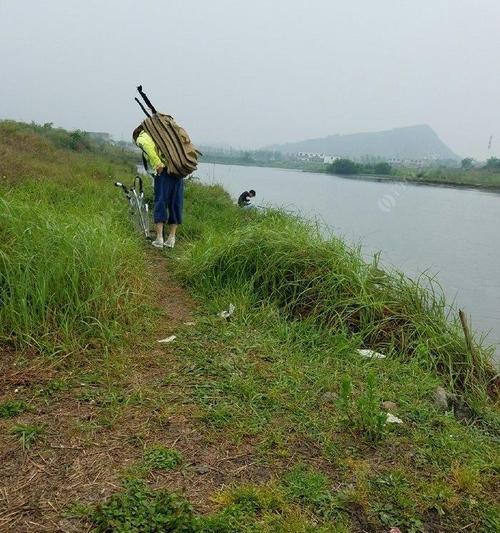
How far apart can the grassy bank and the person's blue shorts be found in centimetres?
95

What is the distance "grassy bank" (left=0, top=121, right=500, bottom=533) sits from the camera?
1.61 metres

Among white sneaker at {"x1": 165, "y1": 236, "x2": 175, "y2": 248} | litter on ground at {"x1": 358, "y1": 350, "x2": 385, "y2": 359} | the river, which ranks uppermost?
white sneaker at {"x1": 165, "y1": 236, "x2": 175, "y2": 248}

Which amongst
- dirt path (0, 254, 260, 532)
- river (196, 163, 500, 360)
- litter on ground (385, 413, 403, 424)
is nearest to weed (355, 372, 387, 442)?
litter on ground (385, 413, 403, 424)

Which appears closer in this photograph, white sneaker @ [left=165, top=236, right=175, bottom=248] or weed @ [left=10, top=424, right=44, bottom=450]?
weed @ [left=10, top=424, right=44, bottom=450]

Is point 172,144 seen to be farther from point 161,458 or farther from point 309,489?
point 309,489

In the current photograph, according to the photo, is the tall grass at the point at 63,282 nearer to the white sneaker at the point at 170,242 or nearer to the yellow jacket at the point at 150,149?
the yellow jacket at the point at 150,149

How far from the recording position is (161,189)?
15.8ft

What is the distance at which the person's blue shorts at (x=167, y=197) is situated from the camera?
480cm

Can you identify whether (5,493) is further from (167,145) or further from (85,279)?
(167,145)

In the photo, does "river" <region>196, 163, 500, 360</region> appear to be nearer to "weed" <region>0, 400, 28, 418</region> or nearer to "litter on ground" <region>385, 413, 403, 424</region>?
"litter on ground" <region>385, 413, 403, 424</region>

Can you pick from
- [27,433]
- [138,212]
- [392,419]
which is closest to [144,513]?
[27,433]

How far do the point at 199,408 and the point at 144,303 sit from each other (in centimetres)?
117

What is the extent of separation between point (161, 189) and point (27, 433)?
331 cm

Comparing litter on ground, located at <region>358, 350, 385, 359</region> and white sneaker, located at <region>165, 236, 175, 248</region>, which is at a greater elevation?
white sneaker, located at <region>165, 236, 175, 248</region>
